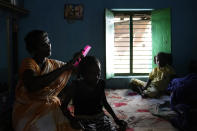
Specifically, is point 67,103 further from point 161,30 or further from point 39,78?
point 161,30

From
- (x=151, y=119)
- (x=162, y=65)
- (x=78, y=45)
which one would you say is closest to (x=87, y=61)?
(x=151, y=119)

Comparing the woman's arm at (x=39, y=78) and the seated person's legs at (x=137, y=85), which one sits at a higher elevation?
the woman's arm at (x=39, y=78)

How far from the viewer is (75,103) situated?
1.59 meters

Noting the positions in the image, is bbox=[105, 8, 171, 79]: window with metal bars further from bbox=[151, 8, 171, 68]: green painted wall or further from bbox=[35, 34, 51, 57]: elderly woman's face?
bbox=[35, 34, 51, 57]: elderly woman's face

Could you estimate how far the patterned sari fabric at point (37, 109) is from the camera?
4.55 ft

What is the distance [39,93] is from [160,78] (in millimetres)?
3240

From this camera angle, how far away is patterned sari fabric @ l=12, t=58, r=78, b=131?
1.39 metres

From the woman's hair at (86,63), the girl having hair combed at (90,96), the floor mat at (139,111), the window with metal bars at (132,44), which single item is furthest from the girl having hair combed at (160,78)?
the woman's hair at (86,63)

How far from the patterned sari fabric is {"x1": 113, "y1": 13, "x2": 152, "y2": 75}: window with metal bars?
12.8 ft

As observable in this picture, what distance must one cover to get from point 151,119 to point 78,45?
2812mm

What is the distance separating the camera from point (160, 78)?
14.4 feet

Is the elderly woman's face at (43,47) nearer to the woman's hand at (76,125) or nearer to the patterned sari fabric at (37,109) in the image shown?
the patterned sari fabric at (37,109)

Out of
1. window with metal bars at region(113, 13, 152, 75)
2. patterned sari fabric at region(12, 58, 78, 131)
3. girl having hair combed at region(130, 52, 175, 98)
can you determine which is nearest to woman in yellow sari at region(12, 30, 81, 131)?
patterned sari fabric at region(12, 58, 78, 131)

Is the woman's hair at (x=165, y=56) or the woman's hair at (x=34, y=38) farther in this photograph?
the woman's hair at (x=165, y=56)
